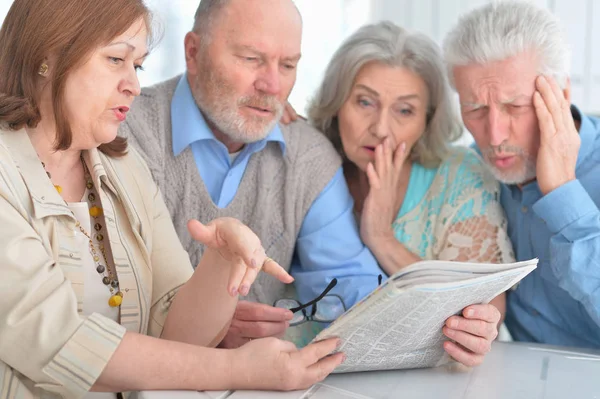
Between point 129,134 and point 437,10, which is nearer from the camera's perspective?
point 129,134

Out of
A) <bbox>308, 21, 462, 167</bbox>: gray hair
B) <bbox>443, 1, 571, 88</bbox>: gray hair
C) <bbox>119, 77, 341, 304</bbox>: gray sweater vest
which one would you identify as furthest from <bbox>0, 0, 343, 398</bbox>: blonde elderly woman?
<bbox>443, 1, 571, 88</bbox>: gray hair

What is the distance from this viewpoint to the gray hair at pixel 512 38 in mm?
1876

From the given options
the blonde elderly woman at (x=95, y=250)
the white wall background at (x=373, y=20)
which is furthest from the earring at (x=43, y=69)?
the white wall background at (x=373, y=20)

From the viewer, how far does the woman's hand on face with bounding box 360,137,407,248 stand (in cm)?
204

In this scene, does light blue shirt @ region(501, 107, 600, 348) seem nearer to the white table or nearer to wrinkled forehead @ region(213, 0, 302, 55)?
the white table

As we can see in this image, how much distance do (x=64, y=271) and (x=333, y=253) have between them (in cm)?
83

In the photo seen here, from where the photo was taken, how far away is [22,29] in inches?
52.6

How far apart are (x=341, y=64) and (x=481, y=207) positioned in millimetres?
588

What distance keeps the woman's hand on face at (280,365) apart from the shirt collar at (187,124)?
830 millimetres

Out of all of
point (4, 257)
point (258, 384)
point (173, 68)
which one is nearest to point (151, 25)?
point (4, 257)

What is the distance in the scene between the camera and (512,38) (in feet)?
6.13

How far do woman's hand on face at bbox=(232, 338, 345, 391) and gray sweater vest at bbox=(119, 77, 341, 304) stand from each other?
73 centimetres

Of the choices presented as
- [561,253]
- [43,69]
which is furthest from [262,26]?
[561,253]

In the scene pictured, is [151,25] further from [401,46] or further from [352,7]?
[352,7]
